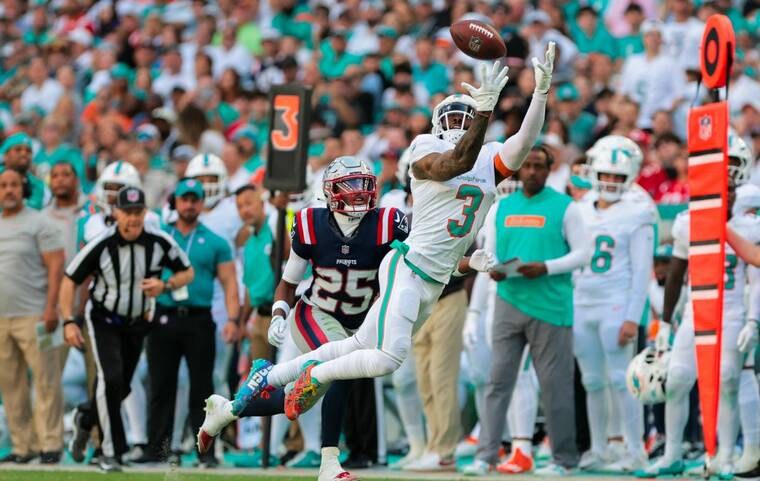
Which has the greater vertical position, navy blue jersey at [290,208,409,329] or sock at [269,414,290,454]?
navy blue jersey at [290,208,409,329]

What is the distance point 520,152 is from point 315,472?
3.61m

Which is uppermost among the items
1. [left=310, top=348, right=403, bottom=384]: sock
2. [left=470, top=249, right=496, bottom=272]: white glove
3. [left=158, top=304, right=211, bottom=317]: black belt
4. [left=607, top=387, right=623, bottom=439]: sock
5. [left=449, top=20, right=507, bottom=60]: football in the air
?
[left=449, top=20, right=507, bottom=60]: football in the air

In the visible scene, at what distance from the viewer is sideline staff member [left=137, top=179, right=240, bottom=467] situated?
37.9 feet

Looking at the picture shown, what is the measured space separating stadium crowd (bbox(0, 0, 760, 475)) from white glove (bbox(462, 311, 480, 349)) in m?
0.02

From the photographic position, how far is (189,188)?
1188 cm

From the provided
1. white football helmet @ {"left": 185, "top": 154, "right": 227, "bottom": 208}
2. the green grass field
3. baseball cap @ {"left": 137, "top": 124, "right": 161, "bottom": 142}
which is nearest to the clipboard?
the green grass field

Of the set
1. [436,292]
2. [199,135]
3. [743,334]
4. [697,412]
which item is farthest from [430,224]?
[199,135]

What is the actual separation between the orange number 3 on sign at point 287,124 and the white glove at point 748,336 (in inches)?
142

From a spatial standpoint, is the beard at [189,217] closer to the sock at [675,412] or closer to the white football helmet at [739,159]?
the sock at [675,412]

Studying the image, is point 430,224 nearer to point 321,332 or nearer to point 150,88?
point 321,332

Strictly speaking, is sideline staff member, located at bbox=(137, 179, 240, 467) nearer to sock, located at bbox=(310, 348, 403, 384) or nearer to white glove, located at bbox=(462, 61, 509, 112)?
sock, located at bbox=(310, 348, 403, 384)

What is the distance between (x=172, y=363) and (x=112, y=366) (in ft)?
2.63

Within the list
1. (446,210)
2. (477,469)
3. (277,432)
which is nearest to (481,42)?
(446,210)

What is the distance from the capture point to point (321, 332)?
8984 mm
